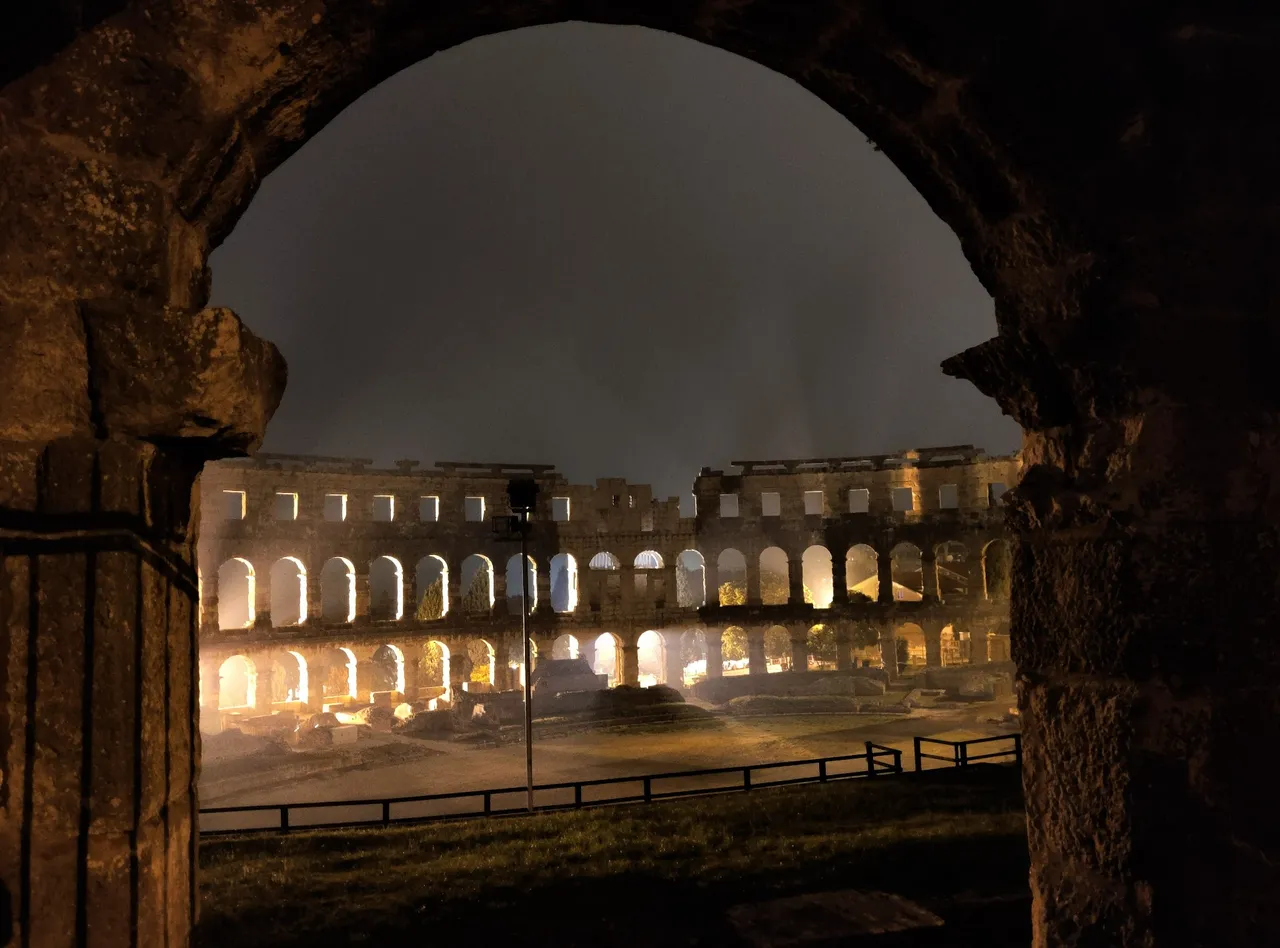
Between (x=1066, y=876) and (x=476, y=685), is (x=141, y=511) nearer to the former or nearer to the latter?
(x=1066, y=876)

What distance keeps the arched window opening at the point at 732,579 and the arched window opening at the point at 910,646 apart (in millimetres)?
8139

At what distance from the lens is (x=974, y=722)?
25250 millimetres

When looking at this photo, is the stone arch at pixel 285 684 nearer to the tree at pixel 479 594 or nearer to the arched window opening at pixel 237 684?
the arched window opening at pixel 237 684

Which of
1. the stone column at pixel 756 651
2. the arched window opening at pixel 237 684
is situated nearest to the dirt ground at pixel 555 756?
the arched window opening at pixel 237 684

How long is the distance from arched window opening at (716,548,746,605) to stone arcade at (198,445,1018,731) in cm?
847

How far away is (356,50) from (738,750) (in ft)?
68.1

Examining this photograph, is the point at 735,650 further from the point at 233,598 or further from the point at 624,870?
the point at 624,870

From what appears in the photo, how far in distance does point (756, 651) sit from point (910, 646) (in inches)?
451

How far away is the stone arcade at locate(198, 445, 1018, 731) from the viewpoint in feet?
111

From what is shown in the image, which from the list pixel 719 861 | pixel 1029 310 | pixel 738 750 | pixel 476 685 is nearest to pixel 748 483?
pixel 476 685

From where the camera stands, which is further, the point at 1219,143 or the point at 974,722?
the point at 974,722

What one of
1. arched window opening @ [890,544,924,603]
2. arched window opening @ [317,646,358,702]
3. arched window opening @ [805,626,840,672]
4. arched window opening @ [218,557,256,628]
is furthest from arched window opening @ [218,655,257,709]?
arched window opening @ [890,544,924,603]

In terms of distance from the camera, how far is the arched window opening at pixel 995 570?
38.8m

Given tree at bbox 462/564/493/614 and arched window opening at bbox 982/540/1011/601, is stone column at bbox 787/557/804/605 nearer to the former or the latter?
arched window opening at bbox 982/540/1011/601
